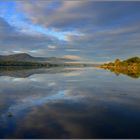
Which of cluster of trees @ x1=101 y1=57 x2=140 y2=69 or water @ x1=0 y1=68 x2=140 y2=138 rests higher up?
cluster of trees @ x1=101 y1=57 x2=140 y2=69

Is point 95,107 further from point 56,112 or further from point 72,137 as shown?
point 72,137

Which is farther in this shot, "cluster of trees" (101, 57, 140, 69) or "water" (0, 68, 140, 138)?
"cluster of trees" (101, 57, 140, 69)

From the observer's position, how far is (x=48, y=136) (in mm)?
9445

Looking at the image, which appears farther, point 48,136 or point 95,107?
point 95,107

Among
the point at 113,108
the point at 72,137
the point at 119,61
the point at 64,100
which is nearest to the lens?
the point at 72,137

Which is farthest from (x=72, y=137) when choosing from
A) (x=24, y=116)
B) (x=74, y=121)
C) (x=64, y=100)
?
(x=64, y=100)

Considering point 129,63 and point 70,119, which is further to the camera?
point 129,63

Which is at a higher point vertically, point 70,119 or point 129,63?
point 129,63

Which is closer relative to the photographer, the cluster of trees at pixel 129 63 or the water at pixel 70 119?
the water at pixel 70 119

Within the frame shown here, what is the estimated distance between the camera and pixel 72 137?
9.38 m

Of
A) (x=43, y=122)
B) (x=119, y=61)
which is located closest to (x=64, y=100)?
(x=43, y=122)

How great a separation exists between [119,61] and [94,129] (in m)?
126

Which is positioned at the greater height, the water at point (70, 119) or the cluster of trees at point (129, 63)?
the cluster of trees at point (129, 63)

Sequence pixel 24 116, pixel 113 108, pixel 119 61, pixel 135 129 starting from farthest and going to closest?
1. pixel 119 61
2. pixel 113 108
3. pixel 24 116
4. pixel 135 129
